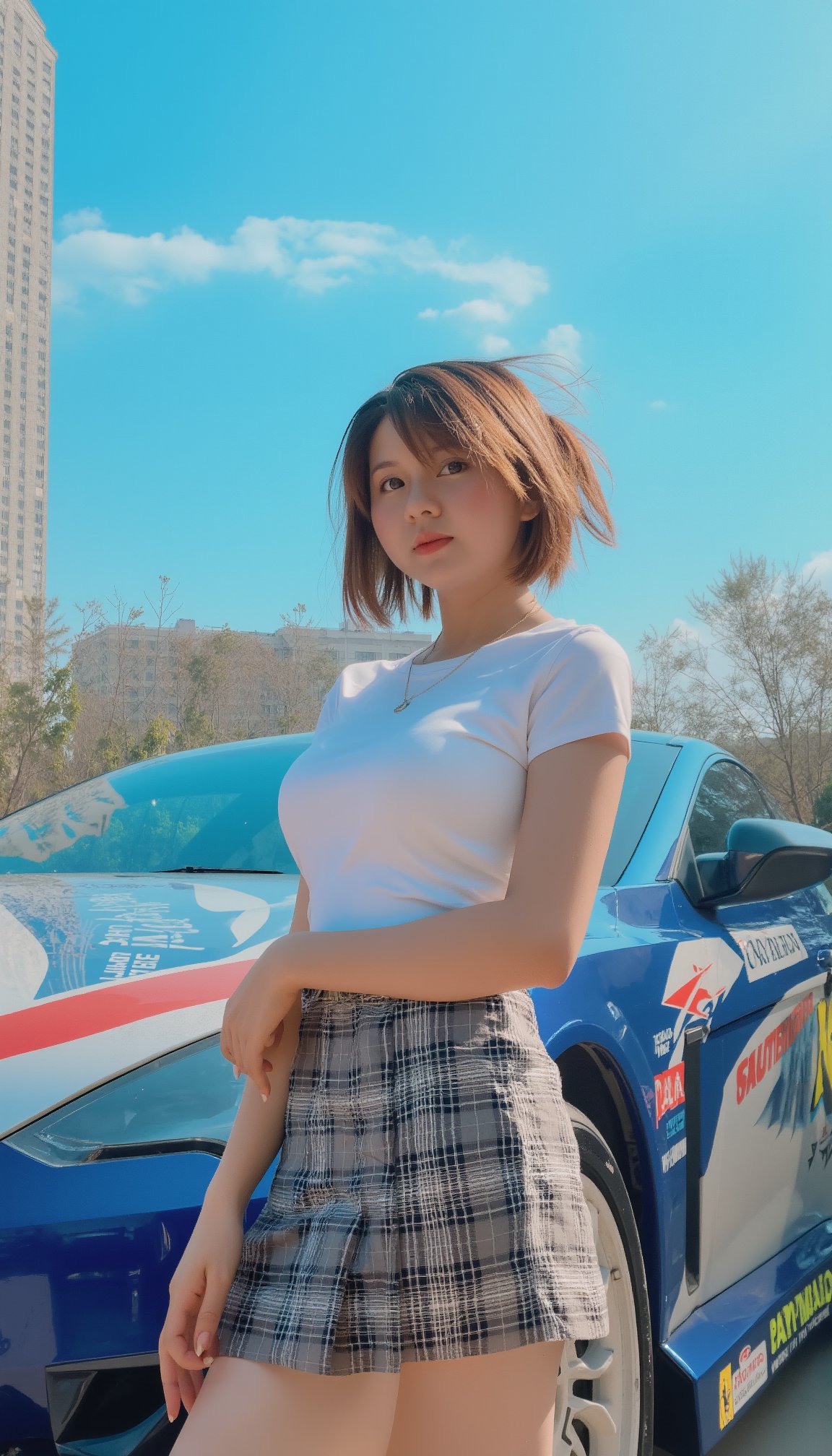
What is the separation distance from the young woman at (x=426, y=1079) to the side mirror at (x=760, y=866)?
4.06 feet

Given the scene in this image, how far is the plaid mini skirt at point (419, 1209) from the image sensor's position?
102 cm

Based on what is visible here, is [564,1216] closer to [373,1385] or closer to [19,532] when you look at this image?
[373,1385]

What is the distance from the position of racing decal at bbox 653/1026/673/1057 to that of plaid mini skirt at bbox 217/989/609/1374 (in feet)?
3.10

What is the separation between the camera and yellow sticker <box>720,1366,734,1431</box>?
2158 mm

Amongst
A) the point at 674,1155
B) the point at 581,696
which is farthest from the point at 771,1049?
the point at 581,696

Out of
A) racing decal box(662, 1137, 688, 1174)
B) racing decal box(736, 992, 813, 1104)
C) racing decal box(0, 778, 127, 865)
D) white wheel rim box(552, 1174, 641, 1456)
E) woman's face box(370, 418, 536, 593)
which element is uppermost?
woman's face box(370, 418, 536, 593)

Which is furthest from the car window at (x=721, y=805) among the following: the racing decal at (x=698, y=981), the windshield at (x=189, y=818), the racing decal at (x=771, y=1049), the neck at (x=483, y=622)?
the neck at (x=483, y=622)

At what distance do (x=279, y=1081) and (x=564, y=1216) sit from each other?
0.32 meters

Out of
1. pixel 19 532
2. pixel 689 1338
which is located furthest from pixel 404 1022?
pixel 19 532

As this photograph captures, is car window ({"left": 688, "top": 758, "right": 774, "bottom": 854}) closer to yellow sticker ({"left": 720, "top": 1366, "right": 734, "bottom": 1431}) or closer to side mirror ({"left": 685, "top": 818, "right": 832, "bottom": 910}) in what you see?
side mirror ({"left": 685, "top": 818, "right": 832, "bottom": 910})

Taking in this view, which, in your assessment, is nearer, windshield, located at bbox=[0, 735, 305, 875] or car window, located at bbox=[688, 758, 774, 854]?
windshield, located at bbox=[0, 735, 305, 875]

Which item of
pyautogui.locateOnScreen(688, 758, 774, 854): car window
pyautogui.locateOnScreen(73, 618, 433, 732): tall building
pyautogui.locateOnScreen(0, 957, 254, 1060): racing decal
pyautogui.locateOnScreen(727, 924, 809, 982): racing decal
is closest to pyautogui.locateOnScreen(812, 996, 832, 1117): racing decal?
pyautogui.locateOnScreen(727, 924, 809, 982): racing decal

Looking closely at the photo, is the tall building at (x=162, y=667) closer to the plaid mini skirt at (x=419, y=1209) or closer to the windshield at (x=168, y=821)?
the windshield at (x=168, y=821)

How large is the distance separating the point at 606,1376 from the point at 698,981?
74 cm
